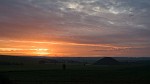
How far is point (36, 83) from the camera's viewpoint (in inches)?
1316

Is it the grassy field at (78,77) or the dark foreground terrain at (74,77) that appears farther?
the grassy field at (78,77)

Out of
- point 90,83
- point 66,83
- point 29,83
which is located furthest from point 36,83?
point 90,83

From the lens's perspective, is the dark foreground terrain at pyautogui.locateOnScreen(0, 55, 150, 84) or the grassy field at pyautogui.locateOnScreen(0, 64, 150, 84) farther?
the grassy field at pyautogui.locateOnScreen(0, 64, 150, 84)

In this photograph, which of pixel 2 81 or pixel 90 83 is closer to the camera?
pixel 2 81

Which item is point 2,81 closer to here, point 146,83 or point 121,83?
point 121,83

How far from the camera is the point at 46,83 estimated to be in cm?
3366

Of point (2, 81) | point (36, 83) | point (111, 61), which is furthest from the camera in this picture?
point (111, 61)

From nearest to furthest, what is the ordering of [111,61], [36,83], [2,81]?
[2,81] → [36,83] → [111,61]

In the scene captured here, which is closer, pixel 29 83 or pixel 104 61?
pixel 29 83

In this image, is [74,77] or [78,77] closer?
[78,77]

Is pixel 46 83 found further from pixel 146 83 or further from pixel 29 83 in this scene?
pixel 146 83

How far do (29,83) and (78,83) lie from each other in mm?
5318

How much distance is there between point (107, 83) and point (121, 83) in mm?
1516

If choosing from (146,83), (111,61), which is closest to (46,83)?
(146,83)
